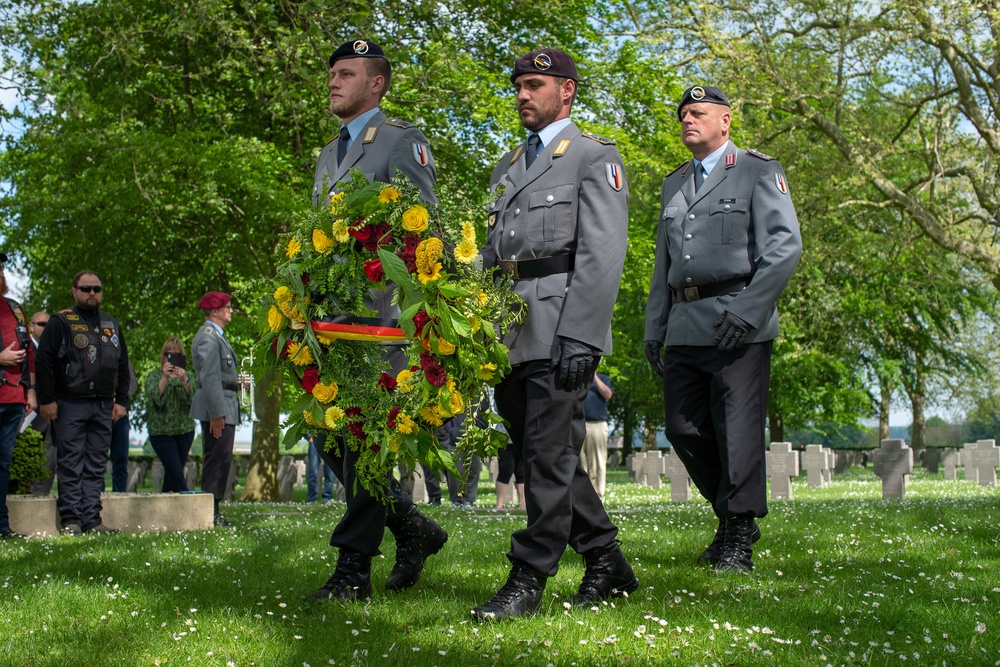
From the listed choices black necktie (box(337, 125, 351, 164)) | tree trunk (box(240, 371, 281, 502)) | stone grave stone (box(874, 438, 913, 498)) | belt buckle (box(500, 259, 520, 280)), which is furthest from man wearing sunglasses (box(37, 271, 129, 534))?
tree trunk (box(240, 371, 281, 502))

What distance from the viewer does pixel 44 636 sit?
425cm

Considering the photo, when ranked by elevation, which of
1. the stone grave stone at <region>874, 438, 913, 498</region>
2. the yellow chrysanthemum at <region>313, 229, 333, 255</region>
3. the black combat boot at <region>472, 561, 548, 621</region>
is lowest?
the black combat boot at <region>472, 561, 548, 621</region>

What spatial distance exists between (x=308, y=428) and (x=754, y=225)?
281 centimetres

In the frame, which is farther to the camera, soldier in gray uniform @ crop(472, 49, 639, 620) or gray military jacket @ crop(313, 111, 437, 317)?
gray military jacket @ crop(313, 111, 437, 317)

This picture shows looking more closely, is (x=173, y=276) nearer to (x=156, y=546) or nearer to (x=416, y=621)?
(x=156, y=546)

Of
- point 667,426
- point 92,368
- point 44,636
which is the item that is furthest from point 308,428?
point 92,368

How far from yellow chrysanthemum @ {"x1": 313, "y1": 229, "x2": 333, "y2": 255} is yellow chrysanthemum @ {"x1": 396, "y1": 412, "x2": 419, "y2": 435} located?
81cm

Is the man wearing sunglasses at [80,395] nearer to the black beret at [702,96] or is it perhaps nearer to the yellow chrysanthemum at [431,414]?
the black beret at [702,96]

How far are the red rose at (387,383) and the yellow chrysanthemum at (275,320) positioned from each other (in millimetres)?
518

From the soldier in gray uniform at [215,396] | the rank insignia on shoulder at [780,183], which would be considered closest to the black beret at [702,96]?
the rank insignia on shoulder at [780,183]

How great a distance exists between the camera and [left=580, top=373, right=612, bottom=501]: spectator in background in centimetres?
1273

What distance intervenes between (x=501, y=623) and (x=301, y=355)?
141 cm

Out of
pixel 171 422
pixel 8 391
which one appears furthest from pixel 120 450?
pixel 8 391

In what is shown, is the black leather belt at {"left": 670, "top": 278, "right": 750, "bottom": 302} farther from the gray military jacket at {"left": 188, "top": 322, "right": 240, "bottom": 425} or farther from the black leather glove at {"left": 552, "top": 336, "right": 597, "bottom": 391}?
the gray military jacket at {"left": 188, "top": 322, "right": 240, "bottom": 425}
